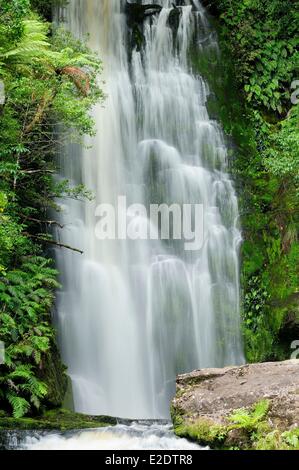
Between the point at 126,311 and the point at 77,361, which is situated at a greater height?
the point at 126,311

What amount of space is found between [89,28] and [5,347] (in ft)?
34.1

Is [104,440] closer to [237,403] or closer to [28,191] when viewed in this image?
[237,403]

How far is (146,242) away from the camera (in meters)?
12.7

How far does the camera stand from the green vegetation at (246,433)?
5.84 meters

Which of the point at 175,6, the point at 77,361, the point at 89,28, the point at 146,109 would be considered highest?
the point at 175,6

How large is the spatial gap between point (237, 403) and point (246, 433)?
589 mm

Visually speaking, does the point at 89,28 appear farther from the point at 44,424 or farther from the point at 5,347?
the point at 44,424

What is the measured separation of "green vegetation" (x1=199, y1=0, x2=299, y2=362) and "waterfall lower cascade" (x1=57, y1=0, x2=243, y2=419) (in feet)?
1.56

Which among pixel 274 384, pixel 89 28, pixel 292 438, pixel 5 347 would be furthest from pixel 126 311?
pixel 89 28

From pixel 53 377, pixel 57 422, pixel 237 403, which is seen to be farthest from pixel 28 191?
pixel 237 403

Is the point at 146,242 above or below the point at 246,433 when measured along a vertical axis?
above

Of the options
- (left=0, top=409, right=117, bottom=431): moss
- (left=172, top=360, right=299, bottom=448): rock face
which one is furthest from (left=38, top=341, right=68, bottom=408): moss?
(left=172, top=360, right=299, bottom=448): rock face

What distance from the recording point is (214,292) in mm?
12641

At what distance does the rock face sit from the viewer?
20.0 feet
